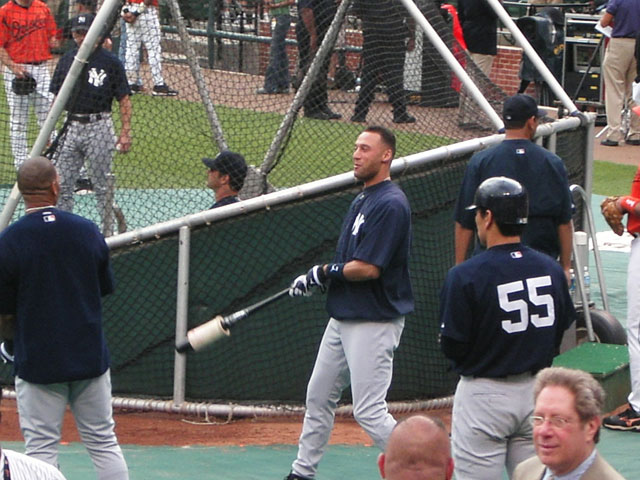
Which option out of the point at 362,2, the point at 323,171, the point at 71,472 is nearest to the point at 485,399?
the point at 71,472

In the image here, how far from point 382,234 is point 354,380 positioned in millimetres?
744

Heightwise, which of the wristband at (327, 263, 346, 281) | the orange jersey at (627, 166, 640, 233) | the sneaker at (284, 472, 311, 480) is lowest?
the sneaker at (284, 472, 311, 480)

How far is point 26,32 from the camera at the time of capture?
1041 centimetres

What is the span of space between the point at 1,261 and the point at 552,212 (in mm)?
3100

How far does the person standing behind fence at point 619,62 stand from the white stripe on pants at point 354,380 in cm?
1057

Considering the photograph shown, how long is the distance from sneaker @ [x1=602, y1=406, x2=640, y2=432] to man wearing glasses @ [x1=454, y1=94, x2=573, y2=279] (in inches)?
37.1

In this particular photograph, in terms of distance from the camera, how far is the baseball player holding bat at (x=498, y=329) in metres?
4.60

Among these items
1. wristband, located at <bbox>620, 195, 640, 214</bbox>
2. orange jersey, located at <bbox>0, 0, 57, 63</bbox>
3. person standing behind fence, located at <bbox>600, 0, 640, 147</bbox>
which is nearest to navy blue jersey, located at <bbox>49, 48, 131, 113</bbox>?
orange jersey, located at <bbox>0, 0, 57, 63</bbox>

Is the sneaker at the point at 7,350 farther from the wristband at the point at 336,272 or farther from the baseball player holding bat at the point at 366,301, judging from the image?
the wristband at the point at 336,272

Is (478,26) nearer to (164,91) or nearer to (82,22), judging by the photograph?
(164,91)

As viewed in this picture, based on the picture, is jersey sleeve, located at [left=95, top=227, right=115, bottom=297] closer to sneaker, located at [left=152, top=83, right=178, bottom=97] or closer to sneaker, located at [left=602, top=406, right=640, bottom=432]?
sneaker, located at [left=602, top=406, right=640, bottom=432]

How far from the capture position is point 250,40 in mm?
10180

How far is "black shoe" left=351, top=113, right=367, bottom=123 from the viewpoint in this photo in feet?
29.4

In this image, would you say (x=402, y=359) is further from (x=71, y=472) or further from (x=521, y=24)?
(x=521, y=24)
